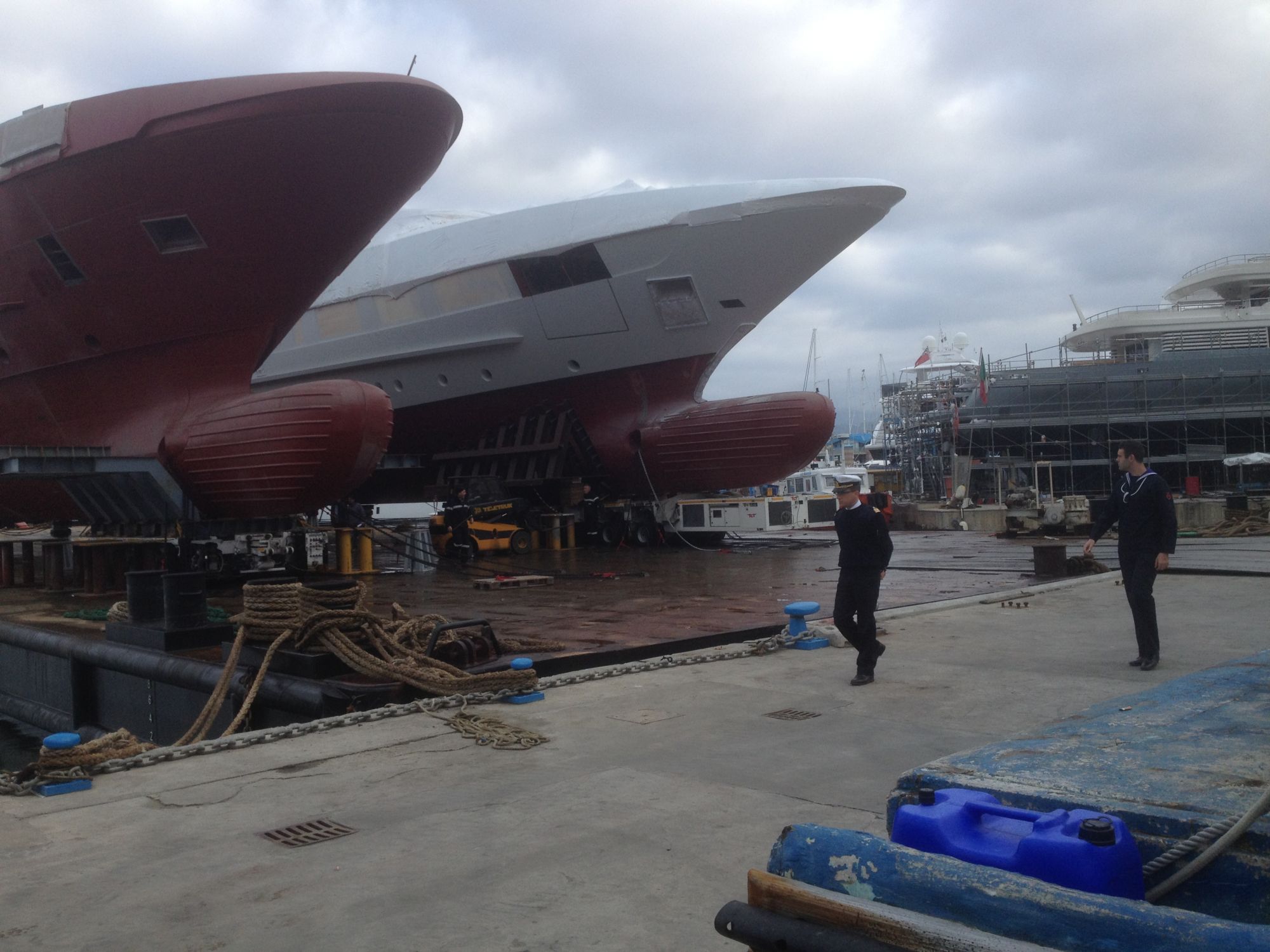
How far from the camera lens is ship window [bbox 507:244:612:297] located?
19.6 m

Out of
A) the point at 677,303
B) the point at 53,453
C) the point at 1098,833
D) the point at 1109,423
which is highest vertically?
the point at 677,303

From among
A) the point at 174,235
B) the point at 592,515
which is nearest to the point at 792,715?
the point at 174,235

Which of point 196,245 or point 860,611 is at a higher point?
point 196,245

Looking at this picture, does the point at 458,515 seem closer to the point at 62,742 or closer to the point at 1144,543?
the point at 1144,543

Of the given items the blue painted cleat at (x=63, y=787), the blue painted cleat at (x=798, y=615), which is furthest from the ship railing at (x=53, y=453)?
the blue painted cleat at (x=798, y=615)

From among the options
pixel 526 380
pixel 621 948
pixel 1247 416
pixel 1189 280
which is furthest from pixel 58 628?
pixel 1189 280

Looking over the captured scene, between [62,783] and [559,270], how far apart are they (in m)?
16.4

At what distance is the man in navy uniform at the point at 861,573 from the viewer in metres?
6.14

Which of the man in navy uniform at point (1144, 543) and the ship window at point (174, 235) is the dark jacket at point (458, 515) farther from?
the man in navy uniform at point (1144, 543)

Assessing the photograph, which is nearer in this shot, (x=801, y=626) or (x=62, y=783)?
(x=62, y=783)

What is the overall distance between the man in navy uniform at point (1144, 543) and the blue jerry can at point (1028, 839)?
474 centimetres

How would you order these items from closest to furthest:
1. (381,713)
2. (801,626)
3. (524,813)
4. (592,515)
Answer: (524,813), (381,713), (801,626), (592,515)

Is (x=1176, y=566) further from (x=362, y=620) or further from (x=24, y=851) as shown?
(x=24, y=851)

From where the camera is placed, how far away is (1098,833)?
179 centimetres
